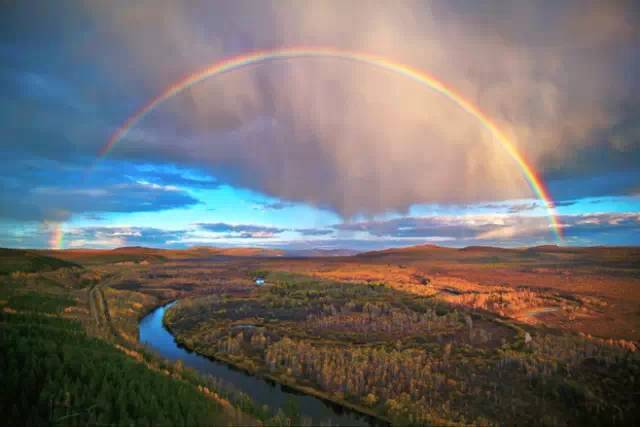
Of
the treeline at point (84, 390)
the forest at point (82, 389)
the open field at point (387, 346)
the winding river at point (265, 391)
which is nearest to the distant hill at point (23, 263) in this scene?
the open field at point (387, 346)

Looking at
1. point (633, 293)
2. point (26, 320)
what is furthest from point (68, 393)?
point (633, 293)

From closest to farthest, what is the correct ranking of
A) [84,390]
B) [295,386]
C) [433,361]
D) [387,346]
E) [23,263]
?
[84,390], [295,386], [433,361], [387,346], [23,263]

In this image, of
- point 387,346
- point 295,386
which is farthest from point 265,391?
point 387,346

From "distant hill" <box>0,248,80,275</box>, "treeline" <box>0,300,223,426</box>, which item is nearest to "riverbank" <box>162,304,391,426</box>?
"treeline" <box>0,300,223,426</box>

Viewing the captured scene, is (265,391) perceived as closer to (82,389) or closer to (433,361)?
(82,389)

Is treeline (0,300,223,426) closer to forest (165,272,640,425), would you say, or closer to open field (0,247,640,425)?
open field (0,247,640,425)

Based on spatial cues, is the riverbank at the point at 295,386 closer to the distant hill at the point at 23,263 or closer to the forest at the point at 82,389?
the forest at the point at 82,389

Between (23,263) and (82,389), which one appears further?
(23,263)
